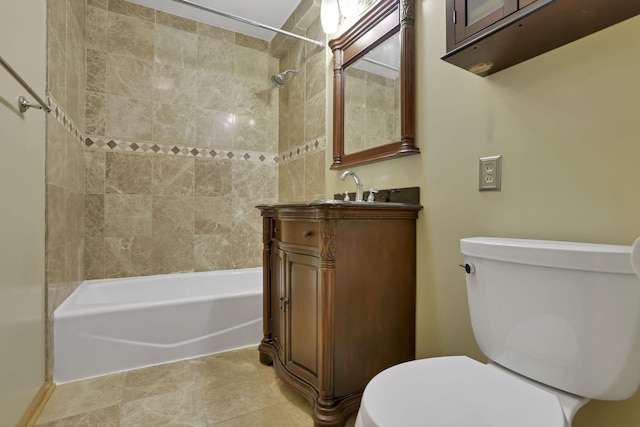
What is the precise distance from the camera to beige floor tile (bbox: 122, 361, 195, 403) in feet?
4.68

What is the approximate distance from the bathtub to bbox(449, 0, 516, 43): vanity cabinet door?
1.72 metres

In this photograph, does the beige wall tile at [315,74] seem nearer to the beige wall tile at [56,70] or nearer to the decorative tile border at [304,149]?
the decorative tile border at [304,149]

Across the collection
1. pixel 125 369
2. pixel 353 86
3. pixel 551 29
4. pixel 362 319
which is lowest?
pixel 125 369

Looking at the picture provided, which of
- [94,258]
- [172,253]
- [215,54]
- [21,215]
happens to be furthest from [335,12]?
[94,258]

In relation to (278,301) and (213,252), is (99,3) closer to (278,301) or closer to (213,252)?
(213,252)

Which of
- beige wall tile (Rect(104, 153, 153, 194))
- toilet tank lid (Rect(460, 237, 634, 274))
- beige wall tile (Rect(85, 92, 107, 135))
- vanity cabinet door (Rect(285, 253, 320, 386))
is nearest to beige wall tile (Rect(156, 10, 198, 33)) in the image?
beige wall tile (Rect(85, 92, 107, 135))

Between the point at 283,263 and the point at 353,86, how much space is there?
1.10m

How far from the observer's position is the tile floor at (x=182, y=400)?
4.02 ft

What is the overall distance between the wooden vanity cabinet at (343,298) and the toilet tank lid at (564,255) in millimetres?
423

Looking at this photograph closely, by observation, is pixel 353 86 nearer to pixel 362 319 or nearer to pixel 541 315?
pixel 362 319

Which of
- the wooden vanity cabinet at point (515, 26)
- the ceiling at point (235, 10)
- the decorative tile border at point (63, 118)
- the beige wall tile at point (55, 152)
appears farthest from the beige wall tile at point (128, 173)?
the wooden vanity cabinet at point (515, 26)

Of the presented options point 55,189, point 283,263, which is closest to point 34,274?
point 55,189

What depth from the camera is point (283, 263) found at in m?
1.47

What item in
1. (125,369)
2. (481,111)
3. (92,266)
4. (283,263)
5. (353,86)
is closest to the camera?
(481,111)
